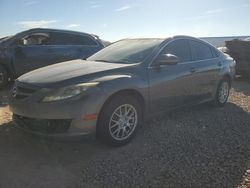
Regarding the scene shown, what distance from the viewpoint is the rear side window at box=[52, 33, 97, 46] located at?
1006 centimetres

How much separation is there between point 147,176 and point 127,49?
253cm

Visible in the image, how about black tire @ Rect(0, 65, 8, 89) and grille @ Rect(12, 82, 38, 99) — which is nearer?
grille @ Rect(12, 82, 38, 99)

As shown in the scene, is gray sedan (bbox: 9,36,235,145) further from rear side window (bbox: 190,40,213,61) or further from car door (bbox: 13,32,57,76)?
car door (bbox: 13,32,57,76)

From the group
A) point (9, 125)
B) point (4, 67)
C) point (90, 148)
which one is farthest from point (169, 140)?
point (4, 67)

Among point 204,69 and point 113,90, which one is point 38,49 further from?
point 113,90

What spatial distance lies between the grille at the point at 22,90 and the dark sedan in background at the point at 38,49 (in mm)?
4117

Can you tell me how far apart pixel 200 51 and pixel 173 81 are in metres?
1.41

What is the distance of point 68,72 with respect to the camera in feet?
15.8

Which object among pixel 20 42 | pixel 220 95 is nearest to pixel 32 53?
pixel 20 42

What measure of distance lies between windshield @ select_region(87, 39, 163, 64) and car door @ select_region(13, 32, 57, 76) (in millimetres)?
3841

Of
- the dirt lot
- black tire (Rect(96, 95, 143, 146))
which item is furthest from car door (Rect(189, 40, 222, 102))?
black tire (Rect(96, 95, 143, 146))

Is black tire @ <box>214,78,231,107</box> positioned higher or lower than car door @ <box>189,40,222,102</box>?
lower

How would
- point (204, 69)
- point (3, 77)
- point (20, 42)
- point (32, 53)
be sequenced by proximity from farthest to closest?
point (32, 53) < point (20, 42) < point (3, 77) < point (204, 69)

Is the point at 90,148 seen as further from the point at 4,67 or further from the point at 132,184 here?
the point at 4,67
